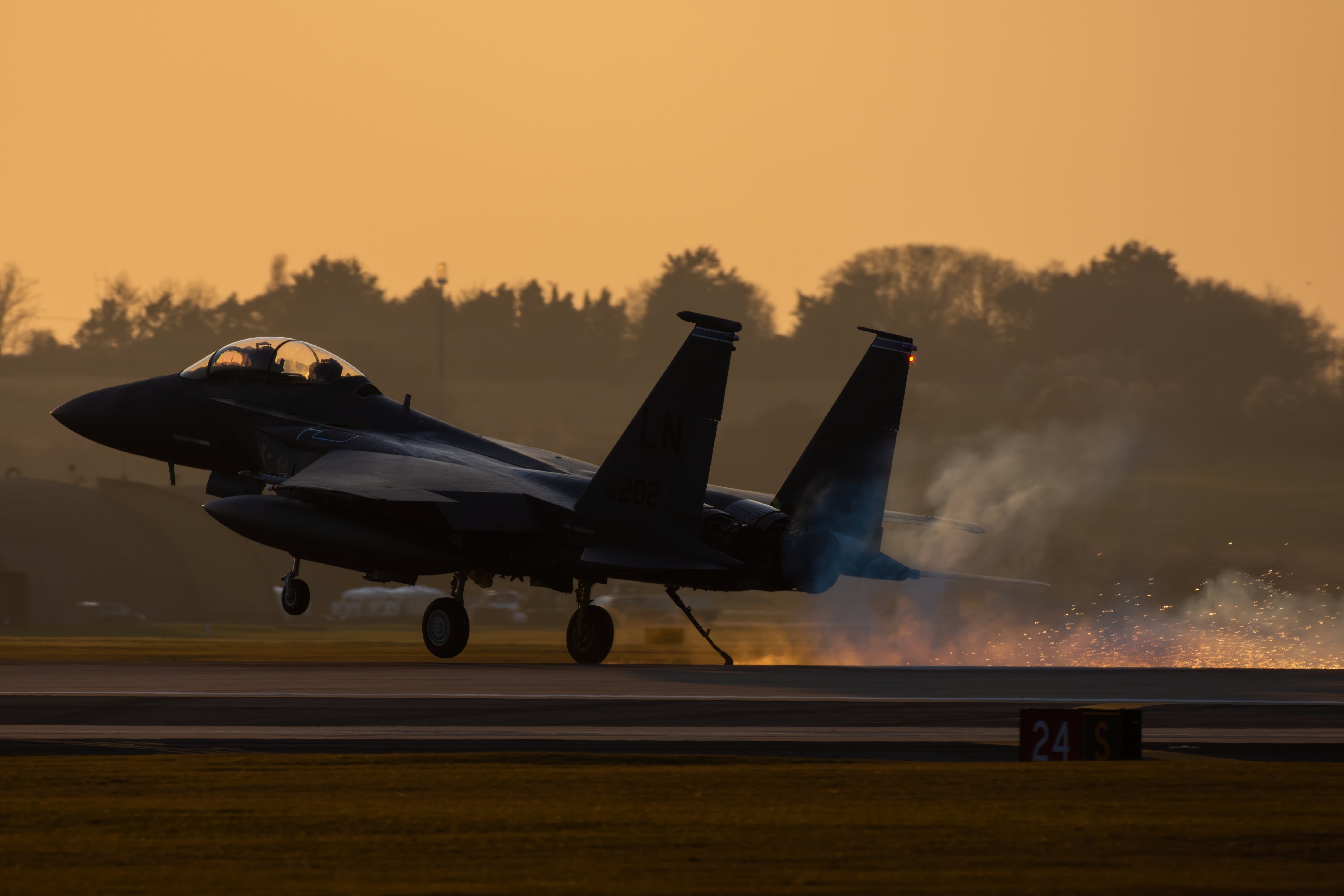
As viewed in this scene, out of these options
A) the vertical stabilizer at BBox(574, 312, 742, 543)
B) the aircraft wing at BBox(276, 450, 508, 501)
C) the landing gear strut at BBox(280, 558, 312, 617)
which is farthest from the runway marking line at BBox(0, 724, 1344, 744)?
the landing gear strut at BBox(280, 558, 312, 617)

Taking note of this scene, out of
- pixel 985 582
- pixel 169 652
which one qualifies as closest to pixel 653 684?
pixel 985 582

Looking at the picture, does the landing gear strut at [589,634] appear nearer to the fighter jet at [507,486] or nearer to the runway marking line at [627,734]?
the fighter jet at [507,486]

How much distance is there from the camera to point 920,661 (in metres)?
38.0

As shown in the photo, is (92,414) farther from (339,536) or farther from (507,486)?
(507,486)

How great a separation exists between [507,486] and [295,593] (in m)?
4.87

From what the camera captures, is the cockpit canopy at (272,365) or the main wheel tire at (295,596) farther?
the cockpit canopy at (272,365)

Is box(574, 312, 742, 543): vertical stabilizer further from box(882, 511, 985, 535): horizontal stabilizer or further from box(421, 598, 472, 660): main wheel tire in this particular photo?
box(882, 511, 985, 535): horizontal stabilizer

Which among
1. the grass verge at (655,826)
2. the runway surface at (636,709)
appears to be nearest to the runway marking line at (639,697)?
the runway surface at (636,709)

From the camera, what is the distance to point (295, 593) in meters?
32.4

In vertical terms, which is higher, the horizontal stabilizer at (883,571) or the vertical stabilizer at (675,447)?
the vertical stabilizer at (675,447)

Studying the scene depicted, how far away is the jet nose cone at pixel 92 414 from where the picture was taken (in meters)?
36.4

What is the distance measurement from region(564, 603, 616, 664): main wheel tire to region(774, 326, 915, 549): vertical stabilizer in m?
4.31

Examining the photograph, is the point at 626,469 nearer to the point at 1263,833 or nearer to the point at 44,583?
the point at 1263,833

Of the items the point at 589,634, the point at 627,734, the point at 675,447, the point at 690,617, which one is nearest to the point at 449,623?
the point at 589,634
